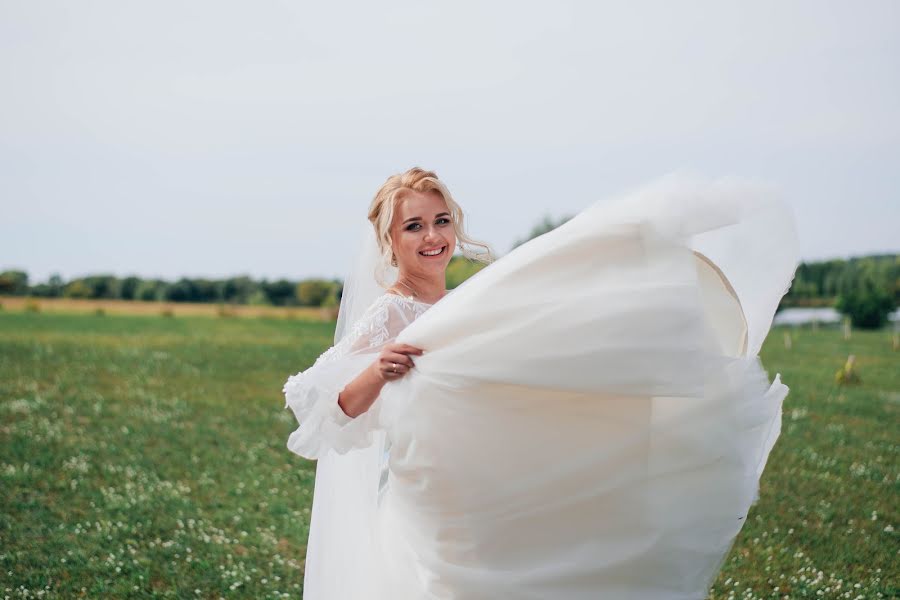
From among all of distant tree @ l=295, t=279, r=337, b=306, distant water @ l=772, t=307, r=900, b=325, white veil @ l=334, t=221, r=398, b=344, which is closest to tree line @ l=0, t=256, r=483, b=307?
distant tree @ l=295, t=279, r=337, b=306

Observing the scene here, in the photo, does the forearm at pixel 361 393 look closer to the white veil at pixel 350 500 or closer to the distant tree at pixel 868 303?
the white veil at pixel 350 500

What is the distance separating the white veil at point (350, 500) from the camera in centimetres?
432

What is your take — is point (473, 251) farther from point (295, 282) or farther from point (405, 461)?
point (295, 282)

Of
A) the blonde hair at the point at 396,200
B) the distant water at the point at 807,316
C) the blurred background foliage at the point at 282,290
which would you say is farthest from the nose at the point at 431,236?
the distant water at the point at 807,316

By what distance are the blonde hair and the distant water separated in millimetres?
24938

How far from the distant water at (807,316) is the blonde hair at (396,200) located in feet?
81.8

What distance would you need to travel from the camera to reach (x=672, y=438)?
3166 millimetres

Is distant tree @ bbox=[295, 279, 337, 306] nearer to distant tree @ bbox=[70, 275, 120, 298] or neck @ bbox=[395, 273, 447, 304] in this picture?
distant tree @ bbox=[70, 275, 120, 298]

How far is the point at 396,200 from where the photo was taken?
3.96m

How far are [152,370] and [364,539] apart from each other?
13326 millimetres

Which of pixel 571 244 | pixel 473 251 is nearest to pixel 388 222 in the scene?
pixel 473 251

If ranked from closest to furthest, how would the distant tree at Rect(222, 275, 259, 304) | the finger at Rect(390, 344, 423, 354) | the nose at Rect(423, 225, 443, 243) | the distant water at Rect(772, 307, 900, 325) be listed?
the finger at Rect(390, 344, 423, 354)
the nose at Rect(423, 225, 443, 243)
the distant tree at Rect(222, 275, 259, 304)
the distant water at Rect(772, 307, 900, 325)

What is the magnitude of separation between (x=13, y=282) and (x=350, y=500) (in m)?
22.0

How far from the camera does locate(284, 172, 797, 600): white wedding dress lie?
304 cm
